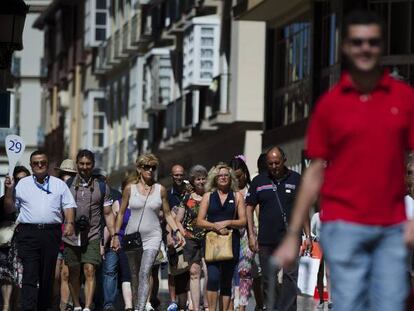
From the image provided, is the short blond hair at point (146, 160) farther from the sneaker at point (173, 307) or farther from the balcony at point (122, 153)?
the balcony at point (122, 153)

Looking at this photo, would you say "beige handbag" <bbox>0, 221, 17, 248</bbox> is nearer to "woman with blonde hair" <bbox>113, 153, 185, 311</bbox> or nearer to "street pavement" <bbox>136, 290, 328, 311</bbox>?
"woman with blonde hair" <bbox>113, 153, 185, 311</bbox>

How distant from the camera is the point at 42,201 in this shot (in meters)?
18.4

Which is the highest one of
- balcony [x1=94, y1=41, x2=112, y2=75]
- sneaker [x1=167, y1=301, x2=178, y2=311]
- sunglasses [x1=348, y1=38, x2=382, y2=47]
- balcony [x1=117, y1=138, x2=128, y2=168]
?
balcony [x1=94, y1=41, x2=112, y2=75]

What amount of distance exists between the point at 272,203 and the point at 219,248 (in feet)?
2.98

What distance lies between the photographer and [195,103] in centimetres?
4488

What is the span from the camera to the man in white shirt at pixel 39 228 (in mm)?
18422

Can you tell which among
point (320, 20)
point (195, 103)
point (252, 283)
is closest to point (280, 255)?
point (252, 283)

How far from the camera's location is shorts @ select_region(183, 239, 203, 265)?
2047 centimetres

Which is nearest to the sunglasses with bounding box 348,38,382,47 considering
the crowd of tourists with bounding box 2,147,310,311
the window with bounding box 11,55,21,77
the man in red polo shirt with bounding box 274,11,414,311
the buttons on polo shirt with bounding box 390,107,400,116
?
the man in red polo shirt with bounding box 274,11,414,311

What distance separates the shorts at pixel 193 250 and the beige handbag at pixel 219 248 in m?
1.84

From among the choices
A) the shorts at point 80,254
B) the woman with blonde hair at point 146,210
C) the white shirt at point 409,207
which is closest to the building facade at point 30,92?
the shorts at point 80,254

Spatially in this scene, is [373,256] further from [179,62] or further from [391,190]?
[179,62]

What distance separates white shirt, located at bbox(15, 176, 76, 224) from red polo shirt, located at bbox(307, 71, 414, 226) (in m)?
9.60

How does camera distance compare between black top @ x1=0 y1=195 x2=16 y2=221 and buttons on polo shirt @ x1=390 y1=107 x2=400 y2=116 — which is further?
black top @ x1=0 y1=195 x2=16 y2=221
